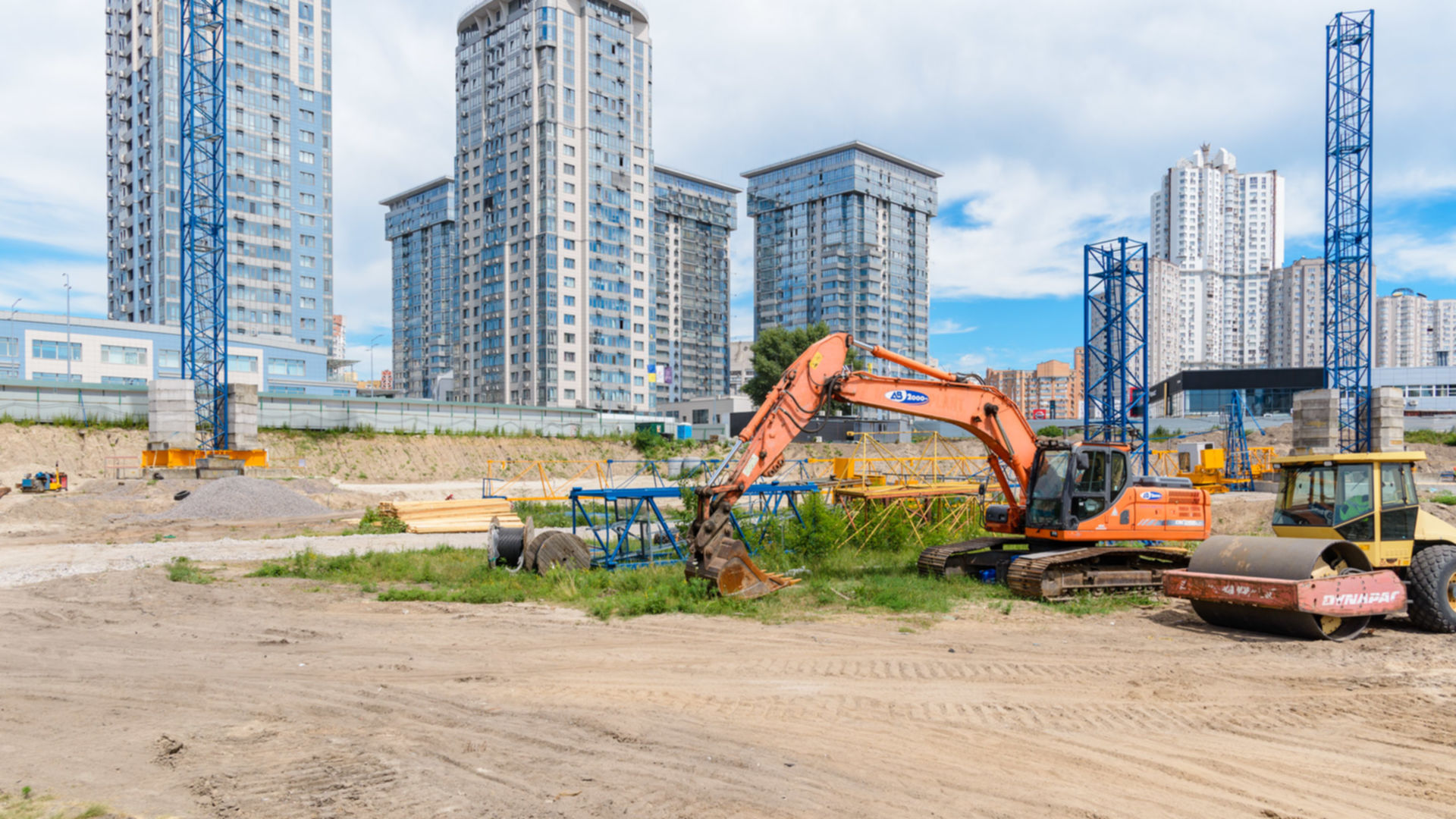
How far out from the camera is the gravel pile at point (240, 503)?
2633 centimetres

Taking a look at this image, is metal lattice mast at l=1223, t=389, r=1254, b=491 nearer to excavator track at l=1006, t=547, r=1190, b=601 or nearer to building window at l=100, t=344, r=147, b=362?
excavator track at l=1006, t=547, r=1190, b=601

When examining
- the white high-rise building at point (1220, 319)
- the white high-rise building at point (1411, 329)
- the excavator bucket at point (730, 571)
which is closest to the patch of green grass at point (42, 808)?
the excavator bucket at point (730, 571)

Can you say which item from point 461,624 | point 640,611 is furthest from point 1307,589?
point 461,624

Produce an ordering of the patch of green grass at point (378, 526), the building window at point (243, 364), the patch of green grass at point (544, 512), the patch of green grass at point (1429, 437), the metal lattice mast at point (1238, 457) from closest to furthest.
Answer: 1. the patch of green grass at point (544, 512)
2. the patch of green grass at point (378, 526)
3. the metal lattice mast at point (1238, 457)
4. the patch of green grass at point (1429, 437)
5. the building window at point (243, 364)

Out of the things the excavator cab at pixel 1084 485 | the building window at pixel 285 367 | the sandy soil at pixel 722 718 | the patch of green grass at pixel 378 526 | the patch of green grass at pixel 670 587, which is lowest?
the patch of green grass at pixel 378 526

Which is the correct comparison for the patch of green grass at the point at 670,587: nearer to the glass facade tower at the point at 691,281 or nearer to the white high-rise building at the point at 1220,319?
the glass facade tower at the point at 691,281

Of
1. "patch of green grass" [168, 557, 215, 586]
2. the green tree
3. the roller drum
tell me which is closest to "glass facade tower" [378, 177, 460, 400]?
the green tree

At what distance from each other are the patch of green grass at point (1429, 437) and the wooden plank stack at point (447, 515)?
5825 cm

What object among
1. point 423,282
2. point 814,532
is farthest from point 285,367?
point 814,532

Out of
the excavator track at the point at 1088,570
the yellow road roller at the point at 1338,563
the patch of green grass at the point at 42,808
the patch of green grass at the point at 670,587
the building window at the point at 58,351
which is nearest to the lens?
the patch of green grass at the point at 42,808

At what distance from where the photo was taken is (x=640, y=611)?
11703 mm

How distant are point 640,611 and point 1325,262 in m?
44.0

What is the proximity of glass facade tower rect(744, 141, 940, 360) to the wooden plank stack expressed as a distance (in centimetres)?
8475

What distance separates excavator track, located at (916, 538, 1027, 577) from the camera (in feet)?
46.7
